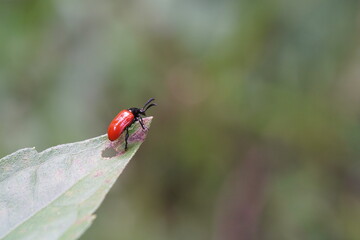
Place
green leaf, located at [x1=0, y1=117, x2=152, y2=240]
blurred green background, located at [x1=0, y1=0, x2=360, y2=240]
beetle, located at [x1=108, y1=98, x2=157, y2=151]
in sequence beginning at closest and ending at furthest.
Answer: green leaf, located at [x1=0, y1=117, x2=152, y2=240]
beetle, located at [x1=108, y1=98, x2=157, y2=151]
blurred green background, located at [x1=0, y1=0, x2=360, y2=240]

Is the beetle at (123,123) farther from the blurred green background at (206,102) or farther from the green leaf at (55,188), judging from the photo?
the blurred green background at (206,102)

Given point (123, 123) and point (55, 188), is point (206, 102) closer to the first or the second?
point (123, 123)

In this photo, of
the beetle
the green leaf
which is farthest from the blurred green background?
the green leaf

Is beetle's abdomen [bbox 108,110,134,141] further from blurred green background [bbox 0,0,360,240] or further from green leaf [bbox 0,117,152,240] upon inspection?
blurred green background [bbox 0,0,360,240]

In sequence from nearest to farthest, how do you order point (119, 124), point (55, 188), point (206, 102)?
point (55, 188), point (119, 124), point (206, 102)

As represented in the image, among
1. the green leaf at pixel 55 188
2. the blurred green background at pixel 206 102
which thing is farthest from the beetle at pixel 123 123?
the blurred green background at pixel 206 102

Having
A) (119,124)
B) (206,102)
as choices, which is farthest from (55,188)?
(206,102)

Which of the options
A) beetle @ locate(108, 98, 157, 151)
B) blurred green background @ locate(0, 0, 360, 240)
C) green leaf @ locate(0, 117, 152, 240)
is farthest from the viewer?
blurred green background @ locate(0, 0, 360, 240)
